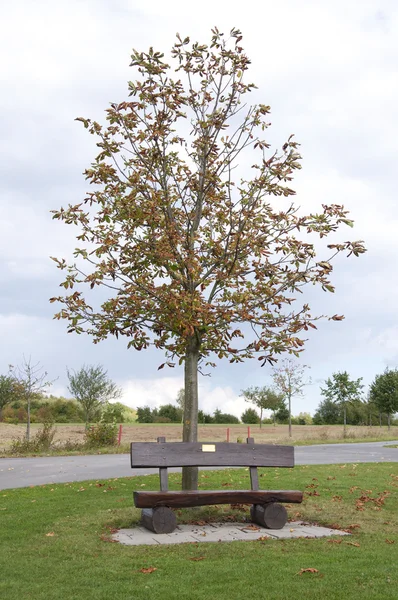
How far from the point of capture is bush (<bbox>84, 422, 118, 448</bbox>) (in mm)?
24406

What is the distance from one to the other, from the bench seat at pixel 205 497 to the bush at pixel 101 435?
16.6 meters

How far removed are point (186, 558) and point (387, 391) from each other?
46.3 metres

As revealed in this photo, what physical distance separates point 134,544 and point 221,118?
663 cm

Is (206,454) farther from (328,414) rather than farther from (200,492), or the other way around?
(328,414)

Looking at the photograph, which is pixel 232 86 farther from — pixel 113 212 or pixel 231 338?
pixel 231 338

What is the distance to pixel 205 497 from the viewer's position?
830cm

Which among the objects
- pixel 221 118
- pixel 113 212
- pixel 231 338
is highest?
pixel 221 118

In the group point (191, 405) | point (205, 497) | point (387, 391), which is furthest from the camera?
point (387, 391)

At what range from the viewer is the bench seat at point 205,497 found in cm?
799

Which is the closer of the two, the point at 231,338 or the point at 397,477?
the point at 231,338

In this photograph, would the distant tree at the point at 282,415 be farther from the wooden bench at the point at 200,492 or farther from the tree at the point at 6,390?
the wooden bench at the point at 200,492

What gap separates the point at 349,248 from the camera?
945 cm

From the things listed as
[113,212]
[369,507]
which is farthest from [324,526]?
[113,212]

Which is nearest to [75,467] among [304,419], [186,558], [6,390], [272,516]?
[272,516]
